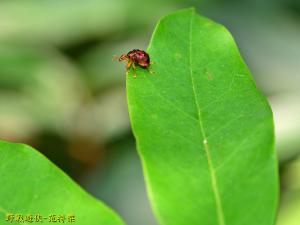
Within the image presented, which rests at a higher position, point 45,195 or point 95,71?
point 45,195

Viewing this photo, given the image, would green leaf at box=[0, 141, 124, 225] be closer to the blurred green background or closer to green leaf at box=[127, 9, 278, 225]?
green leaf at box=[127, 9, 278, 225]

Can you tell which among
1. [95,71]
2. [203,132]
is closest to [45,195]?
[203,132]

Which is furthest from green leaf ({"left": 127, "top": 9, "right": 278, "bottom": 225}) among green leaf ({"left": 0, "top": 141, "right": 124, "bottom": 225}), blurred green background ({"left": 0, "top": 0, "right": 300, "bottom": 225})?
blurred green background ({"left": 0, "top": 0, "right": 300, "bottom": 225})

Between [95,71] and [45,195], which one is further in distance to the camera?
[95,71]

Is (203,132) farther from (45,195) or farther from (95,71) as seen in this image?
(95,71)

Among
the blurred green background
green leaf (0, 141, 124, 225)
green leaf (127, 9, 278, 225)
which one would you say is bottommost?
the blurred green background

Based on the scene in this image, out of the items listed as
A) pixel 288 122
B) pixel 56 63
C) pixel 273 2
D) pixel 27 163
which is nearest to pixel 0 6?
pixel 56 63

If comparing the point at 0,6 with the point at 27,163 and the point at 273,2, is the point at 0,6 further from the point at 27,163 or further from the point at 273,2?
the point at 27,163
